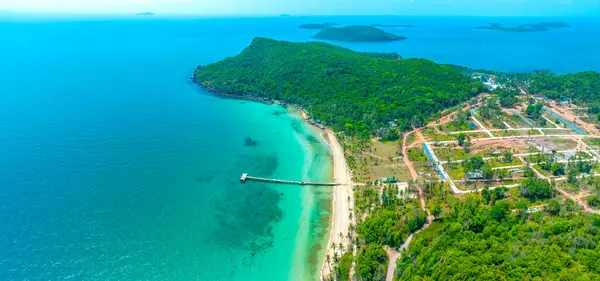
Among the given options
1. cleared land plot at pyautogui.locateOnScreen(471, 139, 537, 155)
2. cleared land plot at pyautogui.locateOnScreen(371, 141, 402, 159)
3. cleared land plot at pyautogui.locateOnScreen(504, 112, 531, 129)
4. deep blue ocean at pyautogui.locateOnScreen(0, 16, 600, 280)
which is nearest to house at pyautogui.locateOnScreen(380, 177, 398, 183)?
cleared land plot at pyautogui.locateOnScreen(371, 141, 402, 159)

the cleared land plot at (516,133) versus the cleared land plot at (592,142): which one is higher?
the cleared land plot at (516,133)

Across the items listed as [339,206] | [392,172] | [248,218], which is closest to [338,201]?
[339,206]

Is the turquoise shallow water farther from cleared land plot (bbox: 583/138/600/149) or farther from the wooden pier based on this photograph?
cleared land plot (bbox: 583/138/600/149)

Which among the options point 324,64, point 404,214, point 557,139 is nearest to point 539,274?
point 404,214

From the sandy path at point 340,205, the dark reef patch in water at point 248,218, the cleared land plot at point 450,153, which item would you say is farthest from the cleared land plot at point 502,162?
the dark reef patch in water at point 248,218

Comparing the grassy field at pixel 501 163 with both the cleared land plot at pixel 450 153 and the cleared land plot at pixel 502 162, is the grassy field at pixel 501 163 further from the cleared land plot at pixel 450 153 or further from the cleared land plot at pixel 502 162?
the cleared land plot at pixel 450 153

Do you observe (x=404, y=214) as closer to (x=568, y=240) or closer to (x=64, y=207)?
(x=568, y=240)

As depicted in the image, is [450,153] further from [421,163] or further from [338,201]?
[338,201]
